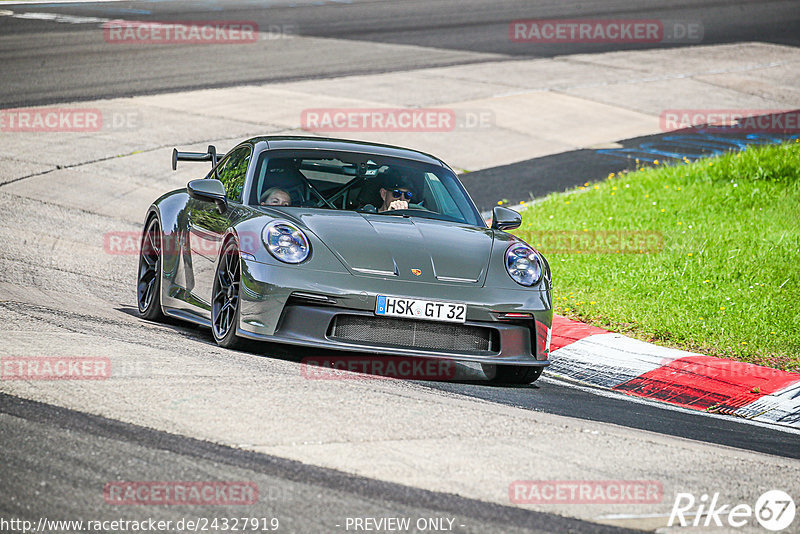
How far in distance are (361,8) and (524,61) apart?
770 cm

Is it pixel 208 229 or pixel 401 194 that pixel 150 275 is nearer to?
pixel 208 229

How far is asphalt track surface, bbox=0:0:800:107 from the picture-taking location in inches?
746

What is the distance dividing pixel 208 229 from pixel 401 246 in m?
1.42

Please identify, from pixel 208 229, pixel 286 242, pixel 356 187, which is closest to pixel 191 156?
pixel 208 229

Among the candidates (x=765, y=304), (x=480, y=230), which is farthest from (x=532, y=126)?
(x=480, y=230)

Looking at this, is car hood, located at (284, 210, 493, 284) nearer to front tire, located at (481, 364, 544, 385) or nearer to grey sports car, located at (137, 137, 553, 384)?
grey sports car, located at (137, 137, 553, 384)

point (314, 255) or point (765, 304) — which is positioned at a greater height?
point (314, 255)

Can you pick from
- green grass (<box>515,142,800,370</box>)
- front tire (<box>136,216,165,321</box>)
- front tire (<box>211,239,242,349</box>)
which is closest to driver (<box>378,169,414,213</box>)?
front tire (<box>211,239,242,349</box>)

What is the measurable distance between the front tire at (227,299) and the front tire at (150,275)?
1.22m

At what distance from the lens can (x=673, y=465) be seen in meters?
4.76

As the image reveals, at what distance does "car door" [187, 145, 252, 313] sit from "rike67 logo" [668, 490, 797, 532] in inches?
140

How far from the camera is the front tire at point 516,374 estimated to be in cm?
668

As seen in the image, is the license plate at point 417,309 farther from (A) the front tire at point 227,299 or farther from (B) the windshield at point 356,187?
(B) the windshield at point 356,187

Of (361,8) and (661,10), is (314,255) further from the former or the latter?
(661,10)
